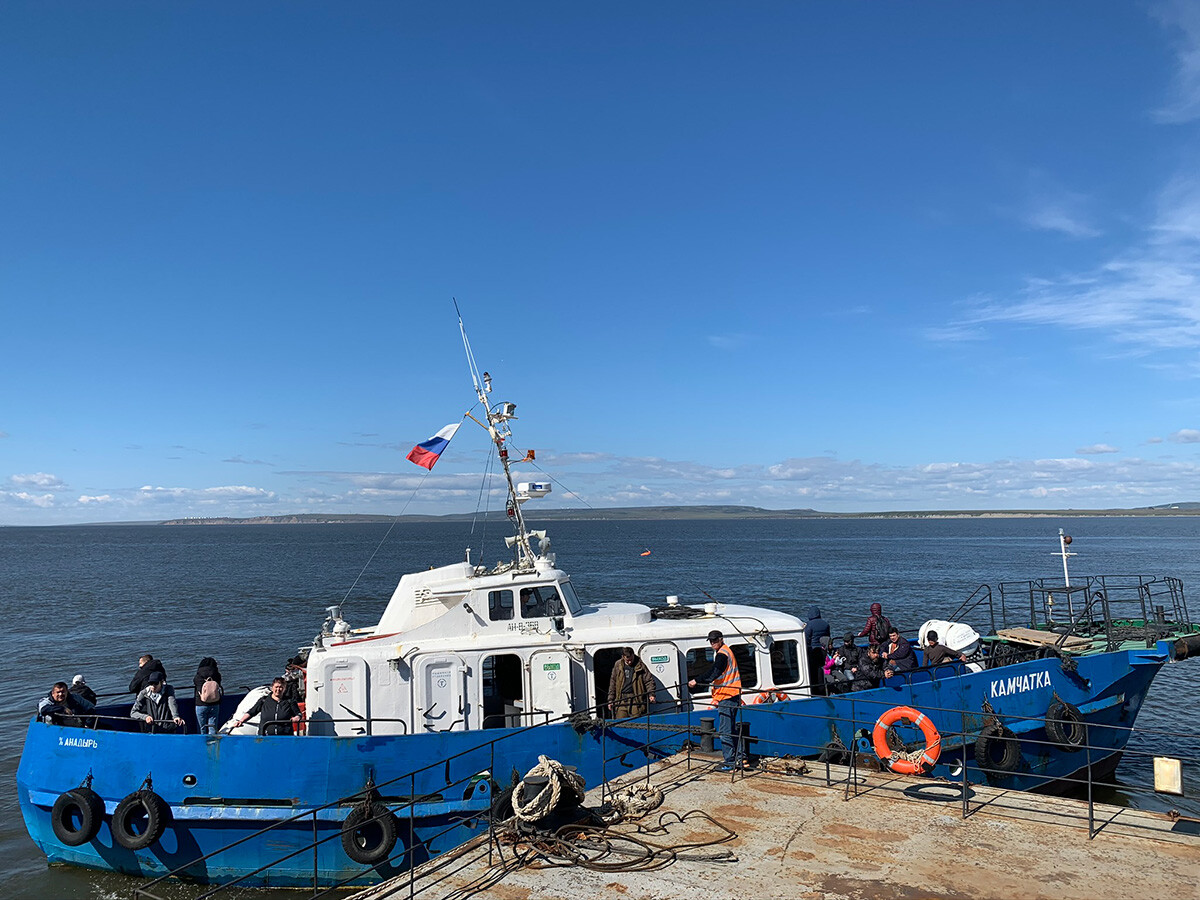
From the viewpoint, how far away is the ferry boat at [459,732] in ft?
33.9

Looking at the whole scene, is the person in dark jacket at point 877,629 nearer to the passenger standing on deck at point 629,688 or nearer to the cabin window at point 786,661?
the cabin window at point 786,661

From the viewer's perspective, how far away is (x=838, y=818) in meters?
7.69

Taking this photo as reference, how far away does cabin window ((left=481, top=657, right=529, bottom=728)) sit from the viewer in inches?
448

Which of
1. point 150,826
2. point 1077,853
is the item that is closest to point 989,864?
point 1077,853

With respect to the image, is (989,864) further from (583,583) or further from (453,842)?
(583,583)

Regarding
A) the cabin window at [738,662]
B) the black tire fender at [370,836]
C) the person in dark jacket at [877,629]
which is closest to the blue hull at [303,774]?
the black tire fender at [370,836]

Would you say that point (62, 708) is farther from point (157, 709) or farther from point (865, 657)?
point (865, 657)

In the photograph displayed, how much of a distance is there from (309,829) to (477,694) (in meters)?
2.75

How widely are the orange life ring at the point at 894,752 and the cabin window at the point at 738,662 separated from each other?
2188 mm

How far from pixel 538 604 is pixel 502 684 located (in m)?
1.26

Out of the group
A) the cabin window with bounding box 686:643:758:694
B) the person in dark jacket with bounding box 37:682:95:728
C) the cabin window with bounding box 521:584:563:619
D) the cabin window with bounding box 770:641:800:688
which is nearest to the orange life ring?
the cabin window with bounding box 770:641:800:688

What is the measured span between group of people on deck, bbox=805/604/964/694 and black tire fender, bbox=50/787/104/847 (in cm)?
1015

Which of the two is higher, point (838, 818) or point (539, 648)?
point (539, 648)

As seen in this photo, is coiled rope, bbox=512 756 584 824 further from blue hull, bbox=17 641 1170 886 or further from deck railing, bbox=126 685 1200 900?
blue hull, bbox=17 641 1170 886
